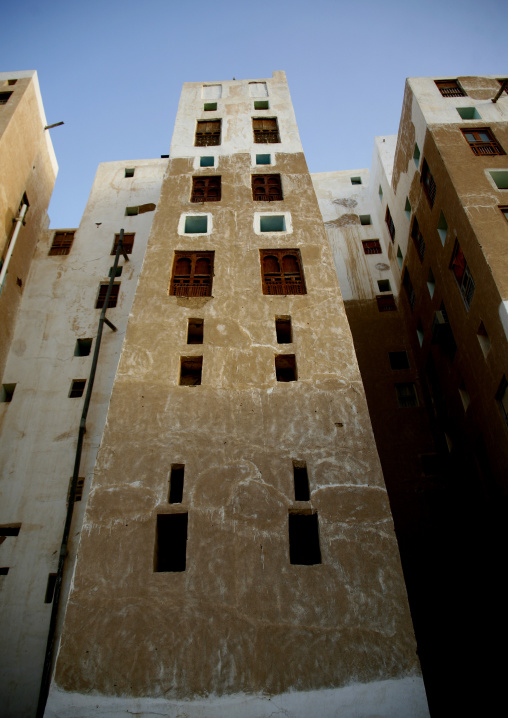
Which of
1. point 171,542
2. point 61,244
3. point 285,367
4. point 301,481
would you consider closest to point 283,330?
Result: point 285,367

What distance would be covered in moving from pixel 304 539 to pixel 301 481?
127 cm

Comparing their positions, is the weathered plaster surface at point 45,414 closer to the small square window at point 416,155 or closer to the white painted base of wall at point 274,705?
the white painted base of wall at point 274,705

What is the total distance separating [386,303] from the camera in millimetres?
22375

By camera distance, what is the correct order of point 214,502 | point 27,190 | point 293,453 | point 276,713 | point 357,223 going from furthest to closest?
1. point 357,223
2. point 27,190
3. point 293,453
4. point 214,502
5. point 276,713

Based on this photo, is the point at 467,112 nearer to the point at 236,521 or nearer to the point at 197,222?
the point at 197,222

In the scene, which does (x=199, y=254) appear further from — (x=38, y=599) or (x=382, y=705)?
(x=382, y=705)

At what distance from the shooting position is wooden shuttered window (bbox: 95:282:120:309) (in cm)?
1984

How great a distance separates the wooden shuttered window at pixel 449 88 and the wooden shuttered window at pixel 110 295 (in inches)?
572

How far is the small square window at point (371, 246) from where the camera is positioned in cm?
2447

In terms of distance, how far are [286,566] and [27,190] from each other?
19.0 meters

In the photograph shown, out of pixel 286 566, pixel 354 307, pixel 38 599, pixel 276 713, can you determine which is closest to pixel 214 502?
pixel 286 566

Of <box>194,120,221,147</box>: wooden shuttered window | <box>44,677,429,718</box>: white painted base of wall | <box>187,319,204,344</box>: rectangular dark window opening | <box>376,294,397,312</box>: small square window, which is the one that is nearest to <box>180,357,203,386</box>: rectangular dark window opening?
<box>187,319,204,344</box>: rectangular dark window opening

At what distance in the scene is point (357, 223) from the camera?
25641mm

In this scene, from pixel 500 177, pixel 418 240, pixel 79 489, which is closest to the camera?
pixel 79 489
